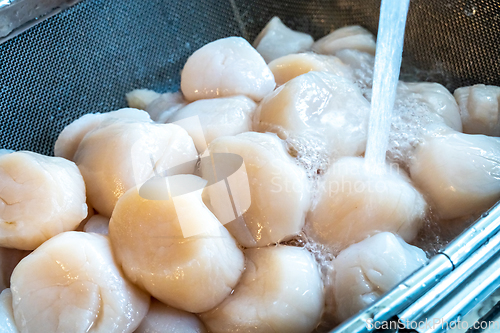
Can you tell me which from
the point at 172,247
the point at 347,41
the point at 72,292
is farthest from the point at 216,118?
the point at 347,41

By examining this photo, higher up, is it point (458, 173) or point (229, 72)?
point (229, 72)

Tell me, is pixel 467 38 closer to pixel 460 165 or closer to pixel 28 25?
pixel 460 165

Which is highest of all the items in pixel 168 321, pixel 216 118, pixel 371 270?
pixel 216 118

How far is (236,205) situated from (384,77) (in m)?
0.54

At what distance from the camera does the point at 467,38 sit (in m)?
1.26

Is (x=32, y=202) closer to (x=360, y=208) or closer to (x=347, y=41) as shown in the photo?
(x=360, y=208)

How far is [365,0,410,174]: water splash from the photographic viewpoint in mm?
1000

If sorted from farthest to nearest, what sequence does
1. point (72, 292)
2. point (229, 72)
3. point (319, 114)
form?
point (229, 72), point (319, 114), point (72, 292)

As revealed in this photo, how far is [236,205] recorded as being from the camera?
84cm

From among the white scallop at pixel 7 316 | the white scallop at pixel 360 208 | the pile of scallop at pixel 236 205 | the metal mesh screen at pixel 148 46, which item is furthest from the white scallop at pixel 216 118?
the white scallop at pixel 7 316

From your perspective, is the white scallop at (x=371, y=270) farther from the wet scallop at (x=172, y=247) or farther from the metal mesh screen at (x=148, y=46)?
the metal mesh screen at (x=148, y=46)

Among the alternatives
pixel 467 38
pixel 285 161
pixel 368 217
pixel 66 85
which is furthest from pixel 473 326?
pixel 66 85

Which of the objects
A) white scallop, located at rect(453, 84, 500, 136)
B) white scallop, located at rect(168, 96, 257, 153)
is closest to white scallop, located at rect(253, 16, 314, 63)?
white scallop, located at rect(168, 96, 257, 153)

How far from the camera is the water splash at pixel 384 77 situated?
100cm
